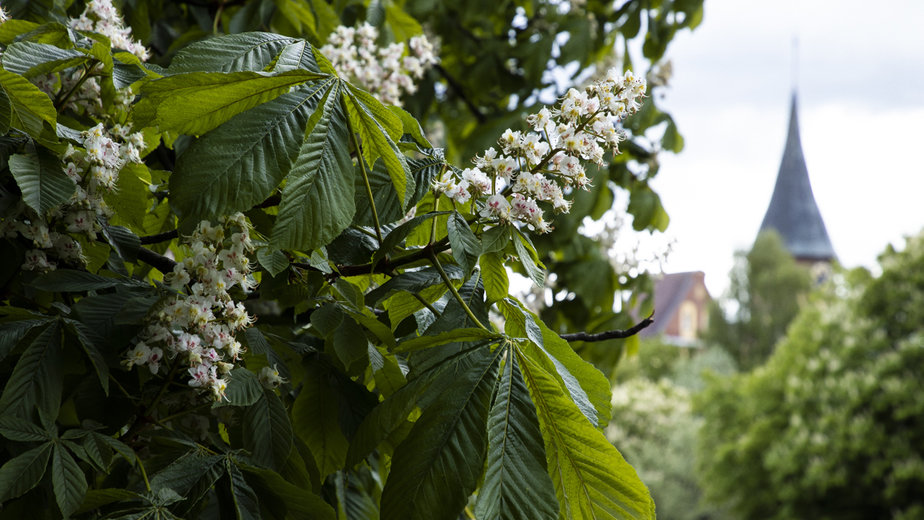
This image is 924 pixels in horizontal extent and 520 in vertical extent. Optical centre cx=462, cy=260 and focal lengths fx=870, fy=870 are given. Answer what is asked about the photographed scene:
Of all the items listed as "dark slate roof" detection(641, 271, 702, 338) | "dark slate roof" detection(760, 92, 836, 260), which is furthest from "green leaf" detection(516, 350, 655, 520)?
"dark slate roof" detection(760, 92, 836, 260)

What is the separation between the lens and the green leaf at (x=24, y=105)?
100 cm

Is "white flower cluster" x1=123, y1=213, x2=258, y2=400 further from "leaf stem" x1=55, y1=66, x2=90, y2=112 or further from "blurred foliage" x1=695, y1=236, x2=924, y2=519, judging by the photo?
"blurred foliage" x1=695, y1=236, x2=924, y2=519

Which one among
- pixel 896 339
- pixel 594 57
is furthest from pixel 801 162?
pixel 594 57

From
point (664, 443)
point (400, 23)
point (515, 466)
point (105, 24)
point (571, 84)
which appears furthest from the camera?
point (664, 443)

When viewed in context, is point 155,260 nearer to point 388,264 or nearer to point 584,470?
point 388,264

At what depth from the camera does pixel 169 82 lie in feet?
3.07

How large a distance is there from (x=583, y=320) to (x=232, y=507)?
2420 millimetres

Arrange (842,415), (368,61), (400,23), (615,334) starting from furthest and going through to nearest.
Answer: (842,415) → (400,23) → (368,61) → (615,334)

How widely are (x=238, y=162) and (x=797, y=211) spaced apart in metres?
42.2

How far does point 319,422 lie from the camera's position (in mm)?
1177

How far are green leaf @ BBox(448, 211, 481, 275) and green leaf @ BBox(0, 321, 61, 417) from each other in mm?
464

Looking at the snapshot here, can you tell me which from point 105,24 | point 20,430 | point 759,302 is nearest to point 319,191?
point 20,430

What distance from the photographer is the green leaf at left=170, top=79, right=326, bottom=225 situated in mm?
891

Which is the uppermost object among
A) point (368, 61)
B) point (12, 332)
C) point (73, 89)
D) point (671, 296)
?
point (671, 296)
